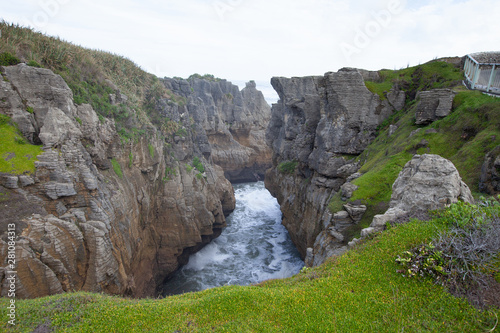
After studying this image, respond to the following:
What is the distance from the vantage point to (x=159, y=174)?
82.8ft

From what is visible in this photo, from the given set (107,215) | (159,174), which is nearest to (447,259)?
(107,215)

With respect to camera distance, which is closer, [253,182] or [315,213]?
[315,213]

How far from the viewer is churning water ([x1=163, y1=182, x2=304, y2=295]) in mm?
25531

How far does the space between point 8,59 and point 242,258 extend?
25441 millimetres

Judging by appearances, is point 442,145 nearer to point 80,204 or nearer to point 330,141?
point 330,141

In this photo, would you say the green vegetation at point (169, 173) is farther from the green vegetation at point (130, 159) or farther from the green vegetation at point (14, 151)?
the green vegetation at point (14, 151)

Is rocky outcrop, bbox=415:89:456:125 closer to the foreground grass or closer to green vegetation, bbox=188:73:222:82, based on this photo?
the foreground grass

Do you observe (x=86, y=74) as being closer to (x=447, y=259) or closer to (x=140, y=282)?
(x=140, y=282)

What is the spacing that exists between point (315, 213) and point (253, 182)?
116ft

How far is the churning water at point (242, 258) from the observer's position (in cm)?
2553

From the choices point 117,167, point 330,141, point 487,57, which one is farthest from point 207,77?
point 487,57

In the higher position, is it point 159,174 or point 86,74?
point 86,74

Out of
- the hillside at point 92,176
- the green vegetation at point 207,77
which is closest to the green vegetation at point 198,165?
the hillside at point 92,176

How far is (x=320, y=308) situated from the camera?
7.05m
